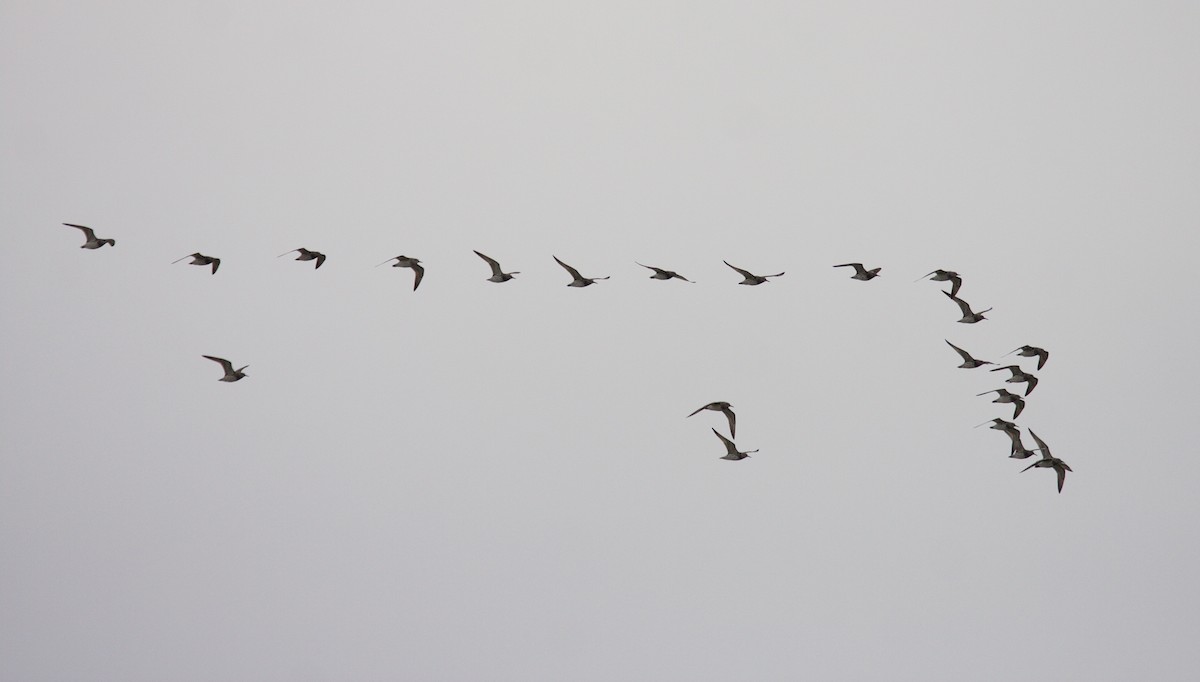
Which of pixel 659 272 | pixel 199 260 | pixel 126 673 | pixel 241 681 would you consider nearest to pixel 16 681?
pixel 126 673

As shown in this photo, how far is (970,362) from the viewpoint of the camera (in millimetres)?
42562

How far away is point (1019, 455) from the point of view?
4197 centimetres

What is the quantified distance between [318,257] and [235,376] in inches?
157

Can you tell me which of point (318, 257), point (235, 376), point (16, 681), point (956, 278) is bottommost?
point (16, 681)

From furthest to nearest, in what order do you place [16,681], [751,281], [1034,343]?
[16,681], [1034,343], [751,281]

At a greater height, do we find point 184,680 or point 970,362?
point 970,362

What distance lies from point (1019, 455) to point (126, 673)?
7905 cm

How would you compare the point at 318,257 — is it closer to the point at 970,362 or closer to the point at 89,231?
the point at 89,231

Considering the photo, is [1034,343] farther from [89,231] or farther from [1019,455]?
[89,231]

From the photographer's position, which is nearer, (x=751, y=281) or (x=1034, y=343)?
(x=751, y=281)

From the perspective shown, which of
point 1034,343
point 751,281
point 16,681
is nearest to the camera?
point 751,281

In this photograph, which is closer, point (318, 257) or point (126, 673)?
point (318, 257)

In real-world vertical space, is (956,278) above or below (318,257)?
above

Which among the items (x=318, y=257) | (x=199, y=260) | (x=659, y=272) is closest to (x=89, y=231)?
(x=199, y=260)
